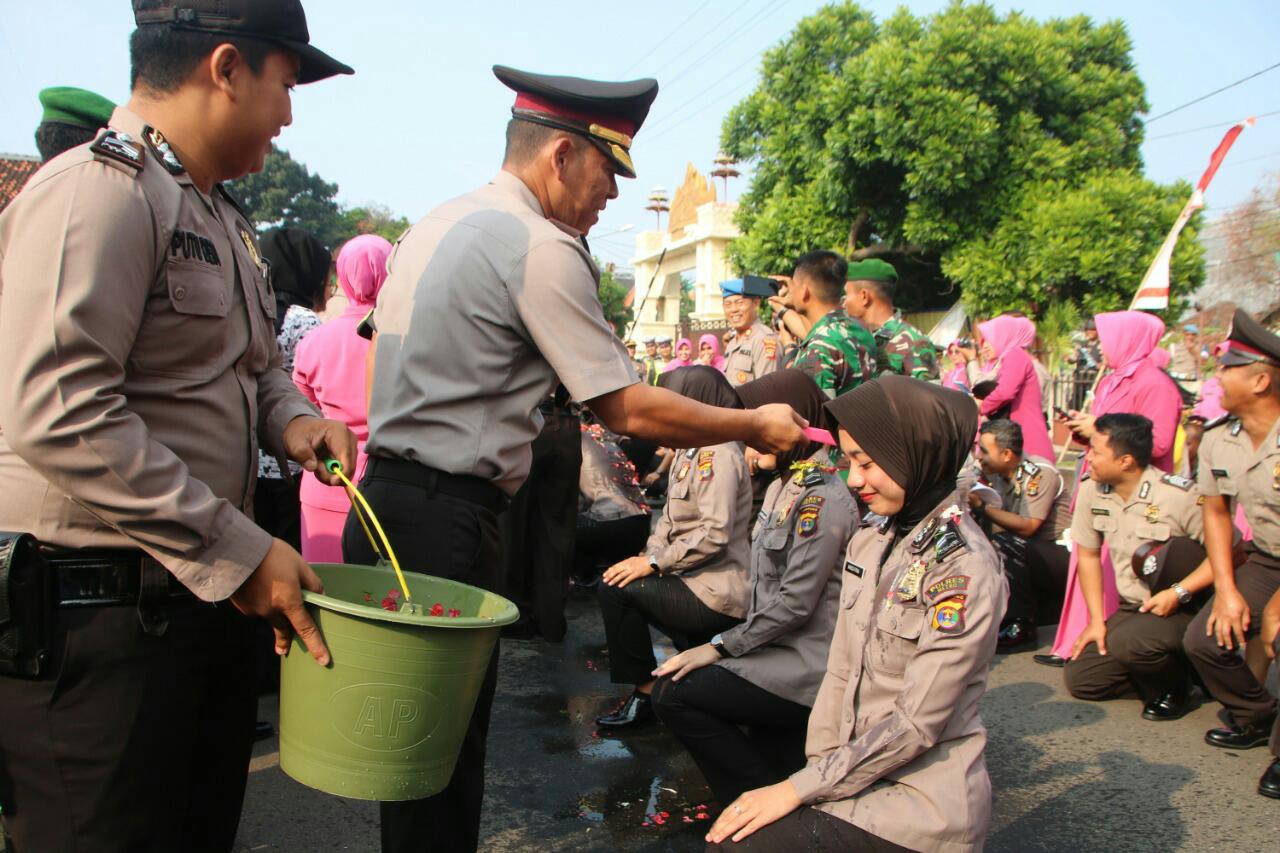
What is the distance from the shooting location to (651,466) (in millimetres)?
10203

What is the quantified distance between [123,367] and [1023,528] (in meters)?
5.59

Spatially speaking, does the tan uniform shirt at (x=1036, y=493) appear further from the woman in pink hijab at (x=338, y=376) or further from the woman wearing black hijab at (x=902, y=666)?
the woman in pink hijab at (x=338, y=376)

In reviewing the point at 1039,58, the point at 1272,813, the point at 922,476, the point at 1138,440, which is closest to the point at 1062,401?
the point at 1039,58

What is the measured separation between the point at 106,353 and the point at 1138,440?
16.3 ft

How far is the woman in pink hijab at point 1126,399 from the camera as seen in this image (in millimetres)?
5469

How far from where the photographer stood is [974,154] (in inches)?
681

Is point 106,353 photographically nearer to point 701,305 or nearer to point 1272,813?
point 1272,813

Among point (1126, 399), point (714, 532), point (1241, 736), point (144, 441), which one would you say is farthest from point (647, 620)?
point (1126, 399)

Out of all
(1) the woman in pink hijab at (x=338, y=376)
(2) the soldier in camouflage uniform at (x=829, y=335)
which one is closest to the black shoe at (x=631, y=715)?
(1) the woman in pink hijab at (x=338, y=376)

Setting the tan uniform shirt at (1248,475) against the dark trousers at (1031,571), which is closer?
the tan uniform shirt at (1248,475)

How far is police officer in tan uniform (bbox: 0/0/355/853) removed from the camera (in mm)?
1522

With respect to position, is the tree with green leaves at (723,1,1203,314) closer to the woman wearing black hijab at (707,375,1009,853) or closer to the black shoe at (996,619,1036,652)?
the black shoe at (996,619,1036,652)

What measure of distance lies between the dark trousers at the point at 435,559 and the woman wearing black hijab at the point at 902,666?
24.8 inches

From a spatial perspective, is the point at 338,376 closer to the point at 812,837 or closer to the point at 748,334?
the point at 812,837
